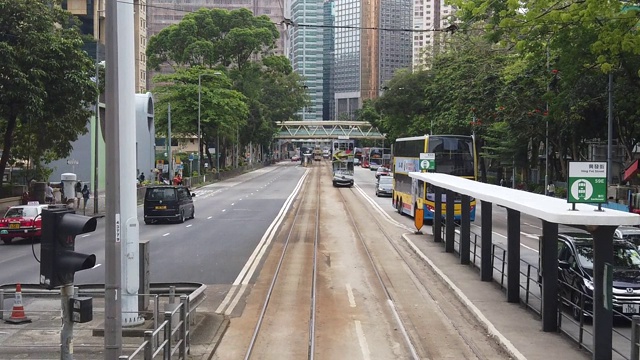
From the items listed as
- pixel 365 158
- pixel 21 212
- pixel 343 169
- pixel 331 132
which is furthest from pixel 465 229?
pixel 331 132

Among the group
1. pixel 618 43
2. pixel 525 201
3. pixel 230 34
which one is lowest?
pixel 525 201

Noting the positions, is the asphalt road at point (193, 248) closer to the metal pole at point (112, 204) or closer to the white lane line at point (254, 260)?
the white lane line at point (254, 260)

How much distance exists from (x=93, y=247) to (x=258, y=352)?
15.1 meters

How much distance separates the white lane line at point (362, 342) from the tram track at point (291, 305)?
2.56 ft

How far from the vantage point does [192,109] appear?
67.6m

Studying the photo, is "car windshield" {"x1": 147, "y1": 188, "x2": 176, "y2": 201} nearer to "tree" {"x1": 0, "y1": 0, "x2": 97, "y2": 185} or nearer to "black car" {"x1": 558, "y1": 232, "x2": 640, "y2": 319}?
"tree" {"x1": 0, "y1": 0, "x2": 97, "y2": 185}

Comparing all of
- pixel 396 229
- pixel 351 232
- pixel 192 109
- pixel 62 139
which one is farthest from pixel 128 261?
pixel 192 109

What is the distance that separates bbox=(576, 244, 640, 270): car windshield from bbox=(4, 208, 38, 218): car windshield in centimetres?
1999

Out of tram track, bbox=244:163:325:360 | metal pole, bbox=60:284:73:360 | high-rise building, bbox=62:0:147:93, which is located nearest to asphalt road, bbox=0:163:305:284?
tram track, bbox=244:163:325:360

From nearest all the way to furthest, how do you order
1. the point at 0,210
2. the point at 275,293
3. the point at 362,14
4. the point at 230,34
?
the point at 275,293, the point at 0,210, the point at 230,34, the point at 362,14

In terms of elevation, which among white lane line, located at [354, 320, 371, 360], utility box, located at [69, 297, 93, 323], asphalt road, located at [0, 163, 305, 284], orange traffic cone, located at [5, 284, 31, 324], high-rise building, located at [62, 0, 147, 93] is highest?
high-rise building, located at [62, 0, 147, 93]

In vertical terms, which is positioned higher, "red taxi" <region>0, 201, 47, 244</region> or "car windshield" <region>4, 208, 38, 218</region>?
"car windshield" <region>4, 208, 38, 218</region>

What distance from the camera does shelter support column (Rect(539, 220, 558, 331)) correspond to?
41.9ft

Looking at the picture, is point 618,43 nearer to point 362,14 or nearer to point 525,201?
point 525,201
